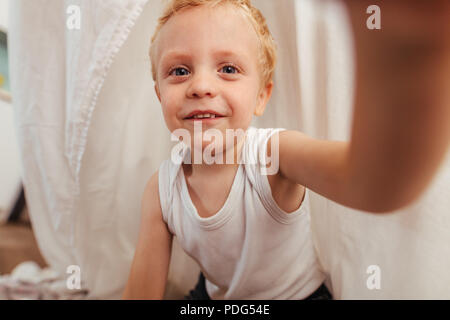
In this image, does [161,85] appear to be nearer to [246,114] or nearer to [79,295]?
[246,114]

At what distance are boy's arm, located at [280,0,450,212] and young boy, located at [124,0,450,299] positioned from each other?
1.1 inches

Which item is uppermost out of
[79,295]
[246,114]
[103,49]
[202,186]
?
[103,49]

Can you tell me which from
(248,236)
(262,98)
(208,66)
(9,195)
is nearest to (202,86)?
(208,66)

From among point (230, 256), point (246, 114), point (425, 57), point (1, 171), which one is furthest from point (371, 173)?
point (1, 171)

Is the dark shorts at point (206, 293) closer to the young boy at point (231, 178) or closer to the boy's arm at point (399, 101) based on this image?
the young boy at point (231, 178)

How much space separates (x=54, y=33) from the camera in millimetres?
605

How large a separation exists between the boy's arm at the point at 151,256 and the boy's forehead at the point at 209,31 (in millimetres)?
266

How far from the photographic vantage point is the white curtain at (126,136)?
498 millimetres

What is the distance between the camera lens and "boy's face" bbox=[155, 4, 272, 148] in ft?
1.39

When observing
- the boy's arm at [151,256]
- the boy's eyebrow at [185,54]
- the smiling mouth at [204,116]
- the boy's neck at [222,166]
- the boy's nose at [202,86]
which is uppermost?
the boy's eyebrow at [185,54]

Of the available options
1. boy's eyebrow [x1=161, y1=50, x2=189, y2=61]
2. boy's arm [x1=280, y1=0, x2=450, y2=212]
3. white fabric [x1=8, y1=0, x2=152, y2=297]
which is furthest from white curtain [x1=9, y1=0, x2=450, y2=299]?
boy's arm [x1=280, y1=0, x2=450, y2=212]

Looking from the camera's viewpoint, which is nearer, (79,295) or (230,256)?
(230,256)

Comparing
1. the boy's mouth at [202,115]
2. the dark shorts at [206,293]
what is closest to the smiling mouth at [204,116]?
the boy's mouth at [202,115]

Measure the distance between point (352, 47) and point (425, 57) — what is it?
0.05m
